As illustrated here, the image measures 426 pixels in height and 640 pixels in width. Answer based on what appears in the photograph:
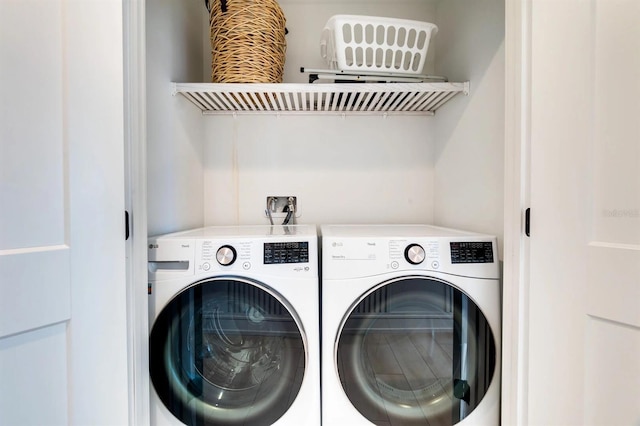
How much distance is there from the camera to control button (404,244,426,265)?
95cm

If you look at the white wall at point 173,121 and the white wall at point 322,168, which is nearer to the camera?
the white wall at point 173,121

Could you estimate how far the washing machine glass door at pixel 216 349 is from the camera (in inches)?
37.0

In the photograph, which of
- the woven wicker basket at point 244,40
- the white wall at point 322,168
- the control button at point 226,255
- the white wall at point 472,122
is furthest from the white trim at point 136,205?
the white wall at point 472,122

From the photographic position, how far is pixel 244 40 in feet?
3.80

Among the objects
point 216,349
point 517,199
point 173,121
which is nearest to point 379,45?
point 517,199

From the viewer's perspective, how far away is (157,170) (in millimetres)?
1115

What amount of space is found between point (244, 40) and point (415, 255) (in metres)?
1.12

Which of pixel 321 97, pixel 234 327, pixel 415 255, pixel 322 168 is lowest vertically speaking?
pixel 234 327

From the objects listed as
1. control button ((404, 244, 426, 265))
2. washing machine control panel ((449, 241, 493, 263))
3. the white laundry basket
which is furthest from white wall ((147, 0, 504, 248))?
control button ((404, 244, 426, 265))
